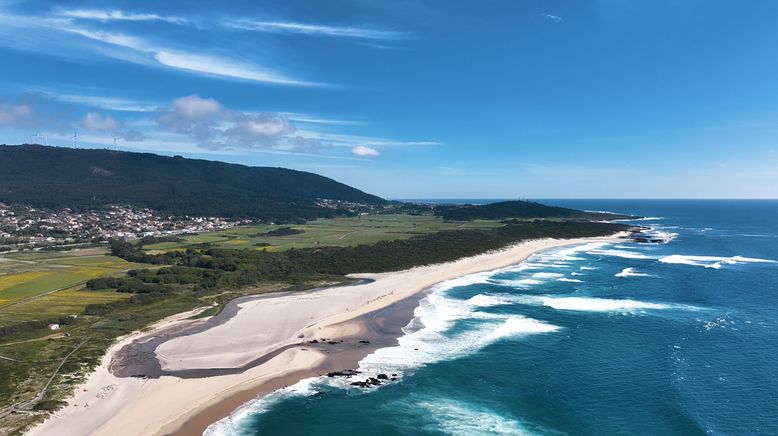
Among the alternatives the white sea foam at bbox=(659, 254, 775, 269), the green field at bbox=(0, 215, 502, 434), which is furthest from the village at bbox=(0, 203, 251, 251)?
the white sea foam at bbox=(659, 254, 775, 269)

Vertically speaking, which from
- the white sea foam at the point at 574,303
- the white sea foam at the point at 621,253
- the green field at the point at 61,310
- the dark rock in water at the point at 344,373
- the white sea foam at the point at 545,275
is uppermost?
the white sea foam at the point at 621,253

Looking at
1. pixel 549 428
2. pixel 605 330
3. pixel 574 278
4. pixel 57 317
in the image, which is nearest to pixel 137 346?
pixel 57 317

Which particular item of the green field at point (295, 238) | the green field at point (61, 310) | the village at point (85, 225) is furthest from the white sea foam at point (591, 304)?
the village at point (85, 225)

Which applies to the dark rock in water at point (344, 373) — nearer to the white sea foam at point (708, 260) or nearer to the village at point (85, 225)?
the white sea foam at point (708, 260)

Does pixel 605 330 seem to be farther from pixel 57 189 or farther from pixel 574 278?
pixel 57 189

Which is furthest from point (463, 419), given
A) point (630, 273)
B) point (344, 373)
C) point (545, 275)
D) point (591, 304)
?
point (630, 273)
